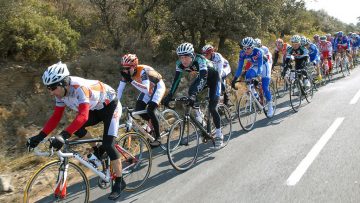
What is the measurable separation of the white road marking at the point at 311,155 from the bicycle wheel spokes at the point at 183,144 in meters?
2.04

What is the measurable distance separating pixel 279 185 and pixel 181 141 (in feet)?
6.96

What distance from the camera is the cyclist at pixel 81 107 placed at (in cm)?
507

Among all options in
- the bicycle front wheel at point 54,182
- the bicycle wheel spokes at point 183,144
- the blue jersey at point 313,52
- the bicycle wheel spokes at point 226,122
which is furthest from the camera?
the blue jersey at point 313,52

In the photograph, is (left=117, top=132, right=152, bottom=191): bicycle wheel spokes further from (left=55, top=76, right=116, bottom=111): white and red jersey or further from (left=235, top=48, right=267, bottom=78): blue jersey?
(left=235, top=48, right=267, bottom=78): blue jersey

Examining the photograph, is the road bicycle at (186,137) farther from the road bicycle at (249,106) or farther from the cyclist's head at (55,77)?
the cyclist's head at (55,77)

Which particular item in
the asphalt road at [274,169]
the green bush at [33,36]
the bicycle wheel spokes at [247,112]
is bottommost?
the asphalt road at [274,169]

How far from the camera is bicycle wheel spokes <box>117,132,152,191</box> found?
22.0 ft

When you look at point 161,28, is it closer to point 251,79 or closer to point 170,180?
point 251,79

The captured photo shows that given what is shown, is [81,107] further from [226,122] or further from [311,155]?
[226,122]

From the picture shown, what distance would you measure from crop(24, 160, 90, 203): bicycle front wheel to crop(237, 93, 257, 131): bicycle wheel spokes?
4.97m

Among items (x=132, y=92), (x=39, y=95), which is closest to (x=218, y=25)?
(x=132, y=92)

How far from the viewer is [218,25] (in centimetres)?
1686

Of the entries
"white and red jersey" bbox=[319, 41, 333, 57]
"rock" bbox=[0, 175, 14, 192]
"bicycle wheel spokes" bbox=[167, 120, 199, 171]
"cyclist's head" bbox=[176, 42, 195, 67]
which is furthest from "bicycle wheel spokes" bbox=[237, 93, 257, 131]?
"white and red jersey" bbox=[319, 41, 333, 57]

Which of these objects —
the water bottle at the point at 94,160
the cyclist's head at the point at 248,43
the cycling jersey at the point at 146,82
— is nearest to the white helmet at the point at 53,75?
the water bottle at the point at 94,160
